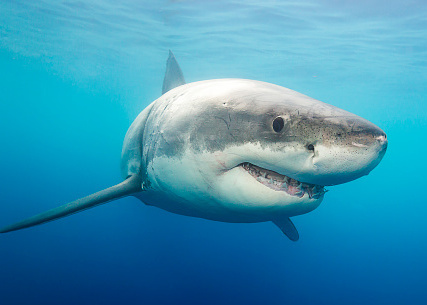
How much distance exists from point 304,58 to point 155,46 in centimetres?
1126

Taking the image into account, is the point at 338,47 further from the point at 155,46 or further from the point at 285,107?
the point at 285,107

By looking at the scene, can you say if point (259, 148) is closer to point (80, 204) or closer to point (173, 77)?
point (80, 204)

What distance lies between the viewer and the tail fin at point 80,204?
2.97m

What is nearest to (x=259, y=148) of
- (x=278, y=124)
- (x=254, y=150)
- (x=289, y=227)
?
(x=254, y=150)

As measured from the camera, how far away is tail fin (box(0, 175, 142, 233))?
117 inches

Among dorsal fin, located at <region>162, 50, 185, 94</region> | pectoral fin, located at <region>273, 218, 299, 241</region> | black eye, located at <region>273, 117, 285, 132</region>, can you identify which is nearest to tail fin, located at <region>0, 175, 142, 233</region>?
black eye, located at <region>273, 117, 285, 132</region>

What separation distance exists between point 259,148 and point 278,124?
19cm

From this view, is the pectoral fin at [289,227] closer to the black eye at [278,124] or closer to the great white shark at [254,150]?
the great white shark at [254,150]

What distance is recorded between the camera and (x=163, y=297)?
34.9 ft

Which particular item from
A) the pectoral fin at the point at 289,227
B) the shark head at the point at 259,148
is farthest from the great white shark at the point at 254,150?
the pectoral fin at the point at 289,227

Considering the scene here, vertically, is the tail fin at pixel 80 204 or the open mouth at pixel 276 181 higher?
the open mouth at pixel 276 181

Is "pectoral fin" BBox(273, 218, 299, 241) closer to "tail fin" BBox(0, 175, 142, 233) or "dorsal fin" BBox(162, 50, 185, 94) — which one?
"tail fin" BBox(0, 175, 142, 233)

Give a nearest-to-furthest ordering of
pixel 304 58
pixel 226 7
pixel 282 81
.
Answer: pixel 226 7
pixel 304 58
pixel 282 81

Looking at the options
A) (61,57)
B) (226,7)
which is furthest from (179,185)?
(61,57)
